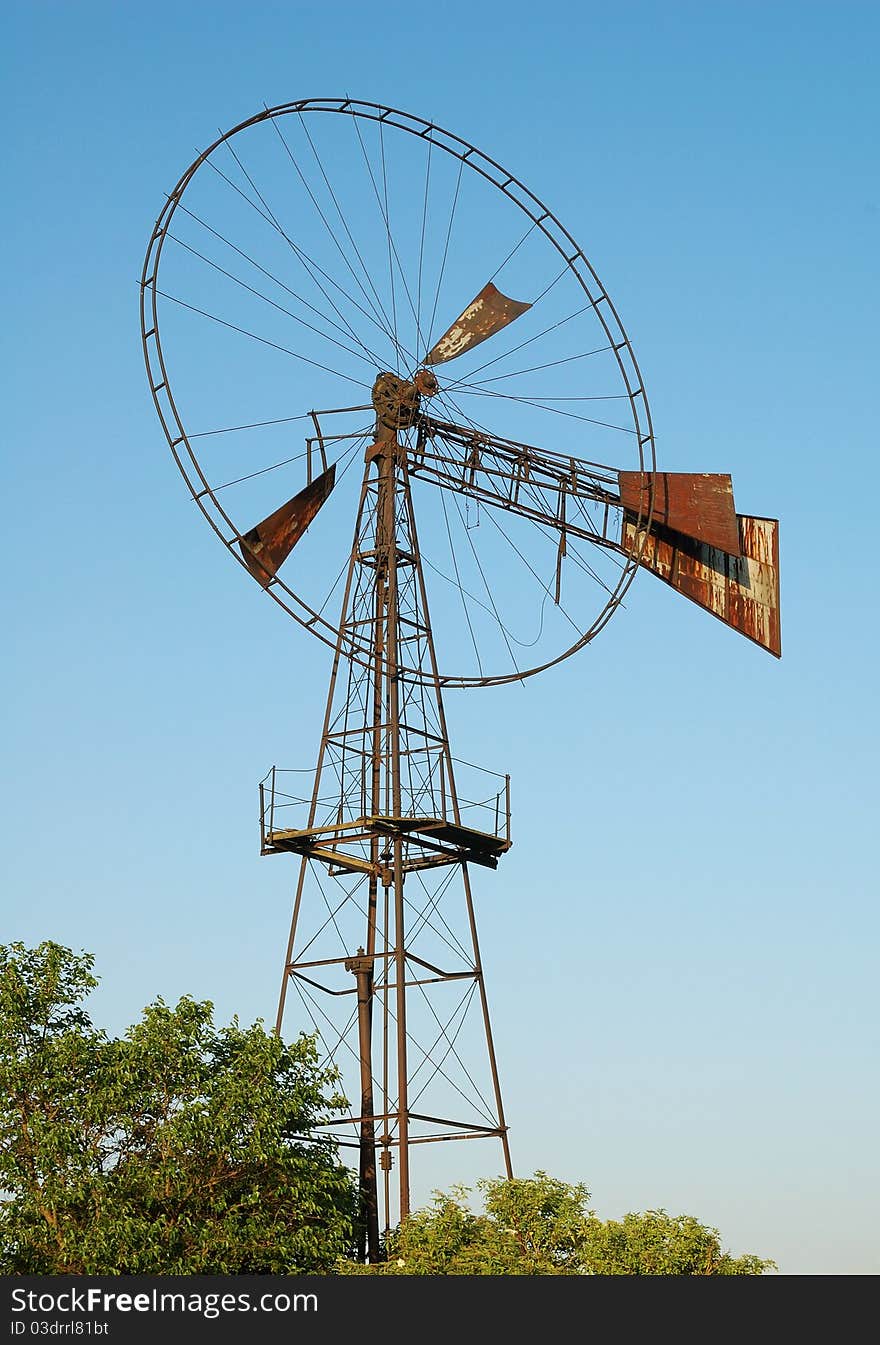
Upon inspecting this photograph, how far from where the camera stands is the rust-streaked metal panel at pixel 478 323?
3731 cm

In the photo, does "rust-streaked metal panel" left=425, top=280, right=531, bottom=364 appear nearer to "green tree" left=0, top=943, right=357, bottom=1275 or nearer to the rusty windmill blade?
the rusty windmill blade

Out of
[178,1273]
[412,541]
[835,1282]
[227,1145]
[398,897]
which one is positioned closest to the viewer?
[835,1282]

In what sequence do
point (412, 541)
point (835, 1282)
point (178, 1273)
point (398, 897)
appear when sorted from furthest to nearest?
point (412, 541)
point (398, 897)
point (178, 1273)
point (835, 1282)

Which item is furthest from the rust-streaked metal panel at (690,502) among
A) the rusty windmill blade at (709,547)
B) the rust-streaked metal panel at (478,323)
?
the rust-streaked metal panel at (478,323)

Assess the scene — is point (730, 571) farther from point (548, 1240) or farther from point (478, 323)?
point (548, 1240)

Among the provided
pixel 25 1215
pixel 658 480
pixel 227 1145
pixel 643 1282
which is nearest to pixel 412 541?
pixel 658 480

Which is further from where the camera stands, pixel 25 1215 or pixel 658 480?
pixel 658 480

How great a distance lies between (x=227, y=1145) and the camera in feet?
101

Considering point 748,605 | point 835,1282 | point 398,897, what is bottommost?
point 835,1282

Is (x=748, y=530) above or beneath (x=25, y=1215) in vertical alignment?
above

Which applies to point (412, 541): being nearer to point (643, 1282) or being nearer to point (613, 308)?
point (613, 308)

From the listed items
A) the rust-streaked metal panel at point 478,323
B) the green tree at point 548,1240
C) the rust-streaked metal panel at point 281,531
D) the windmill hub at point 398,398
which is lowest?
the green tree at point 548,1240

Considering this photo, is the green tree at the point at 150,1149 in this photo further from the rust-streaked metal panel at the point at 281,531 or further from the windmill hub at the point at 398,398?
the windmill hub at the point at 398,398

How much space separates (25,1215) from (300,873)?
876 centimetres
